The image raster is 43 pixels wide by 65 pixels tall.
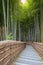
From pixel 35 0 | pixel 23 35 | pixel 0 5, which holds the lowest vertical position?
pixel 23 35

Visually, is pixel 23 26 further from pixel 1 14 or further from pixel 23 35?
pixel 1 14

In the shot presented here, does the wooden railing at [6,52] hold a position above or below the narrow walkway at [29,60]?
above

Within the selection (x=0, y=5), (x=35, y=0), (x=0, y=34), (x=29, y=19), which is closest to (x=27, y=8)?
(x=29, y=19)

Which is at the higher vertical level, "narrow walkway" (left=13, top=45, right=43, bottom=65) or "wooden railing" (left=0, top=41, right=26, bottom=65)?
"wooden railing" (left=0, top=41, right=26, bottom=65)

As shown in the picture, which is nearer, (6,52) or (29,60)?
(6,52)

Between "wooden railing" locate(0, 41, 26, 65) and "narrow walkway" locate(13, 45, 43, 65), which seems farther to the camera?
"narrow walkway" locate(13, 45, 43, 65)

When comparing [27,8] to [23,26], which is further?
[23,26]

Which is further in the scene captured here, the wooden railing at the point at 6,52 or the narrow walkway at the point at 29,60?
the narrow walkway at the point at 29,60

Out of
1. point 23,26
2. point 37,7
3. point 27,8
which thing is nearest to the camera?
point 37,7

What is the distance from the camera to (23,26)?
24.4 metres

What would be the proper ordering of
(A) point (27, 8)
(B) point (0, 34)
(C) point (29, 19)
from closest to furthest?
(B) point (0, 34) < (A) point (27, 8) < (C) point (29, 19)

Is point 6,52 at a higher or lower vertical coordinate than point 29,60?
higher

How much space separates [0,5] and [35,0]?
751cm

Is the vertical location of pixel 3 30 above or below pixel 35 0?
below
